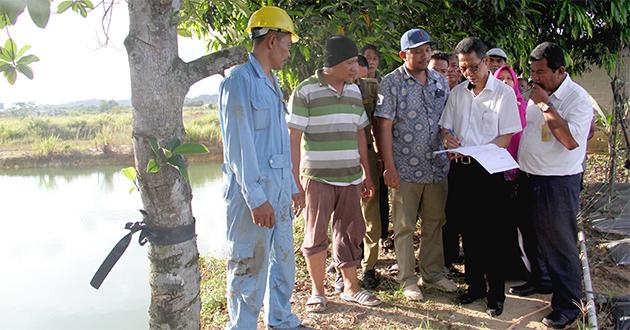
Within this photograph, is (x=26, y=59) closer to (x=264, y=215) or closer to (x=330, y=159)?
(x=264, y=215)

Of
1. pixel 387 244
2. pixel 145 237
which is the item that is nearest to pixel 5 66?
pixel 145 237

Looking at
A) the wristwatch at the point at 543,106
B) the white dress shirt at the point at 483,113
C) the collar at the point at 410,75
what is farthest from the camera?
the collar at the point at 410,75

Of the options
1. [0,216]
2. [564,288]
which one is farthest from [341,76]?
[0,216]

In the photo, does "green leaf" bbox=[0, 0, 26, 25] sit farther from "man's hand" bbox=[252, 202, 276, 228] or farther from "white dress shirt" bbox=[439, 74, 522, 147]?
"white dress shirt" bbox=[439, 74, 522, 147]

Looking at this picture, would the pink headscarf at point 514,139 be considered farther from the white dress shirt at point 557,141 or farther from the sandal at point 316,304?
the sandal at point 316,304

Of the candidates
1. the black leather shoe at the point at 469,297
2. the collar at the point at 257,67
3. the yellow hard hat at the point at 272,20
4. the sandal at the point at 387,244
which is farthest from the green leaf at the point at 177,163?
the sandal at the point at 387,244

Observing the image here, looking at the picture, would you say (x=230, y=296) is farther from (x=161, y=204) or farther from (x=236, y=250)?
(x=161, y=204)

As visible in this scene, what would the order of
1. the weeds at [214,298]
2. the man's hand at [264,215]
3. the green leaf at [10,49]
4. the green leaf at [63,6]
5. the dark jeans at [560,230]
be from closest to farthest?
the green leaf at [10,49] → the green leaf at [63,6] → the man's hand at [264,215] → the dark jeans at [560,230] → the weeds at [214,298]

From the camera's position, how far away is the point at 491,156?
2.42m

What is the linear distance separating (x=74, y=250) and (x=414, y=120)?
561 centimetres

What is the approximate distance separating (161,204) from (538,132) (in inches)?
79.1

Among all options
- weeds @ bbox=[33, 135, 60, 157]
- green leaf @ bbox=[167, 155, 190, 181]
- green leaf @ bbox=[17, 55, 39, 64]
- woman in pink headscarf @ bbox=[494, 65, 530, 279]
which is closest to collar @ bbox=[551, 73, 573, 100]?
woman in pink headscarf @ bbox=[494, 65, 530, 279]

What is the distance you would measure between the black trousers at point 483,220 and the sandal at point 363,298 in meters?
0.60

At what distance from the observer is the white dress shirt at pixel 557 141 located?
236 centimetres
